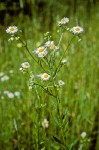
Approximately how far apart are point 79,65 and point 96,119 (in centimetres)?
72

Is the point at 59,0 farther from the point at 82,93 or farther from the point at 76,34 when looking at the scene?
the point at 76,34

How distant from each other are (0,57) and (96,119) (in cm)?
134

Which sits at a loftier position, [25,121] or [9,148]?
[25,121]

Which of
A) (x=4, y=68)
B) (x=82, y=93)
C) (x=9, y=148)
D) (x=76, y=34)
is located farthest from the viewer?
(x=4, y=68)

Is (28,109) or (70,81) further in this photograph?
(70,81)

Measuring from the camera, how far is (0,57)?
329 centimetres

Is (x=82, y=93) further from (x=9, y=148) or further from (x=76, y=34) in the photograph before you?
(x=76, y=34)

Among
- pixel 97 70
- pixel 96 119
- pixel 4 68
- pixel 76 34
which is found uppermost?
pixel 4 68

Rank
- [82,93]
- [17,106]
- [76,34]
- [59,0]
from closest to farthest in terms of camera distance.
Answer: [76,34]
[82,93]
[17,106]
[59,0]

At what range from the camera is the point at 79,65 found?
2934 millimetres

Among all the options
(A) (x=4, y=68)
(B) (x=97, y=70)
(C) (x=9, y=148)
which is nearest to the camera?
(C) (x=9, y=148)

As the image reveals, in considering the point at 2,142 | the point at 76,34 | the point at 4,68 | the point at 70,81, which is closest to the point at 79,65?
the point at 70,81

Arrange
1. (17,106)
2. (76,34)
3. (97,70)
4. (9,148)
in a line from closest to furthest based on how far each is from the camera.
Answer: (76,34)
(9,148)
(17,106)
(97,70)

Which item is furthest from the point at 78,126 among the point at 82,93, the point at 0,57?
the point at 0,57
